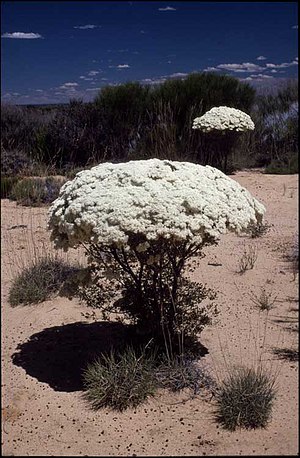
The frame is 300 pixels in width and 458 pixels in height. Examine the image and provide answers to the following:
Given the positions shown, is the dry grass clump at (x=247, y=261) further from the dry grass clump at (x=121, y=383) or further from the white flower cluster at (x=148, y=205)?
the dry grass clump at (x=121, y=383)

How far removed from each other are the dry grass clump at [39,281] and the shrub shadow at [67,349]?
0.57 meters

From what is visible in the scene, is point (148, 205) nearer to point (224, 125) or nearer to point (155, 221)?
point (155, 221)

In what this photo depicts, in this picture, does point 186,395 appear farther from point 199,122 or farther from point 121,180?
point 199,122

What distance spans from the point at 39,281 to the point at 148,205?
7.27 feet

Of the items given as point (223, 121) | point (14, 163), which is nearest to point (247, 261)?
point (223, 121)

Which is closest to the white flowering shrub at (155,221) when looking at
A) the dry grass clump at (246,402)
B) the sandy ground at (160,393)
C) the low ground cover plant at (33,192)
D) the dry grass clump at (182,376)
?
the dry grass clump at (182,376)

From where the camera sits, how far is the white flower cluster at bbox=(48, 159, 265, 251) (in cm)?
354

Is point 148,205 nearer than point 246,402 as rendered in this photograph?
No

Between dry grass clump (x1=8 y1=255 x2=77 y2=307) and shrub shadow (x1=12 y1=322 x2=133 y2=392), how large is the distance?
0.57 meters

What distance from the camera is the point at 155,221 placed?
356 cm

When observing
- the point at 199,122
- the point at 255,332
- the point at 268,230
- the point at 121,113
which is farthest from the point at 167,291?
the point at 121,113

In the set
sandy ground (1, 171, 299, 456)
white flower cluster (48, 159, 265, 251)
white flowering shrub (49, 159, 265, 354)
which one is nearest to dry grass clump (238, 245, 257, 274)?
sandy ground (1, 171, 299, 456)

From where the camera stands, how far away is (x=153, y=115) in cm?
1375

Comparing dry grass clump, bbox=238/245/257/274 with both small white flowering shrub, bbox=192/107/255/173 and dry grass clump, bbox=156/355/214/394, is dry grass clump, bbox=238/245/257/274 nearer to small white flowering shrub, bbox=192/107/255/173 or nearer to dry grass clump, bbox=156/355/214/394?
dry grass clump, bbox=156/355/214/394
